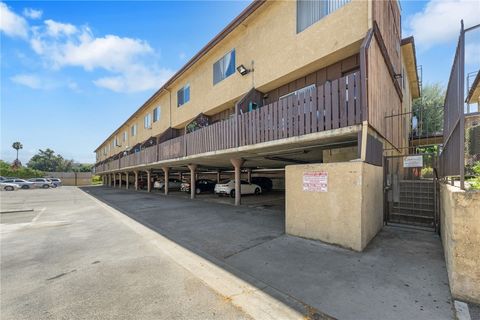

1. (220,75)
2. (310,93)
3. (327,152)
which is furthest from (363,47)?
(220,75)

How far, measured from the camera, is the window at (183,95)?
→ 53.4ft

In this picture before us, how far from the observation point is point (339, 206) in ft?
18.1

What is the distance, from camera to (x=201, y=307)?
326 centimetres

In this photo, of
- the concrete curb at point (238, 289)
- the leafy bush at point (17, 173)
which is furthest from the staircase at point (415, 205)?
the leafy bush at point (17, 173)

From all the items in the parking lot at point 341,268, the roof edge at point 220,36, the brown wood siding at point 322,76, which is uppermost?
the roof edge at point 220,36

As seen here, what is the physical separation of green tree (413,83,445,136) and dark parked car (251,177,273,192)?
1256 cm

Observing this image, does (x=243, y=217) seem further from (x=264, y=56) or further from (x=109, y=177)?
(x=109, y=177)

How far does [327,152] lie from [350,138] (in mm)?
2274

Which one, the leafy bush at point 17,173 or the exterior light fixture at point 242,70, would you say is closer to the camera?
the exterior light fixture at point 242,70

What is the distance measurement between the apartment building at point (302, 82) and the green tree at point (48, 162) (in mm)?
90651

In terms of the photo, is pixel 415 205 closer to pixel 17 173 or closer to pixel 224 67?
pixel 224 67

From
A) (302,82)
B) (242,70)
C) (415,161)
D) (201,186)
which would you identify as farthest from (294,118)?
(201,186)

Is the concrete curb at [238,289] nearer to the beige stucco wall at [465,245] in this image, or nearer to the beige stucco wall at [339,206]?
the beige stucco wall at [465,245]

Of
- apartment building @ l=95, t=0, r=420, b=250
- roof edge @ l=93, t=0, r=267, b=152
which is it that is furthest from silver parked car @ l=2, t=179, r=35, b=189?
apartment building @ l=95, t=0, r=420, b=250
